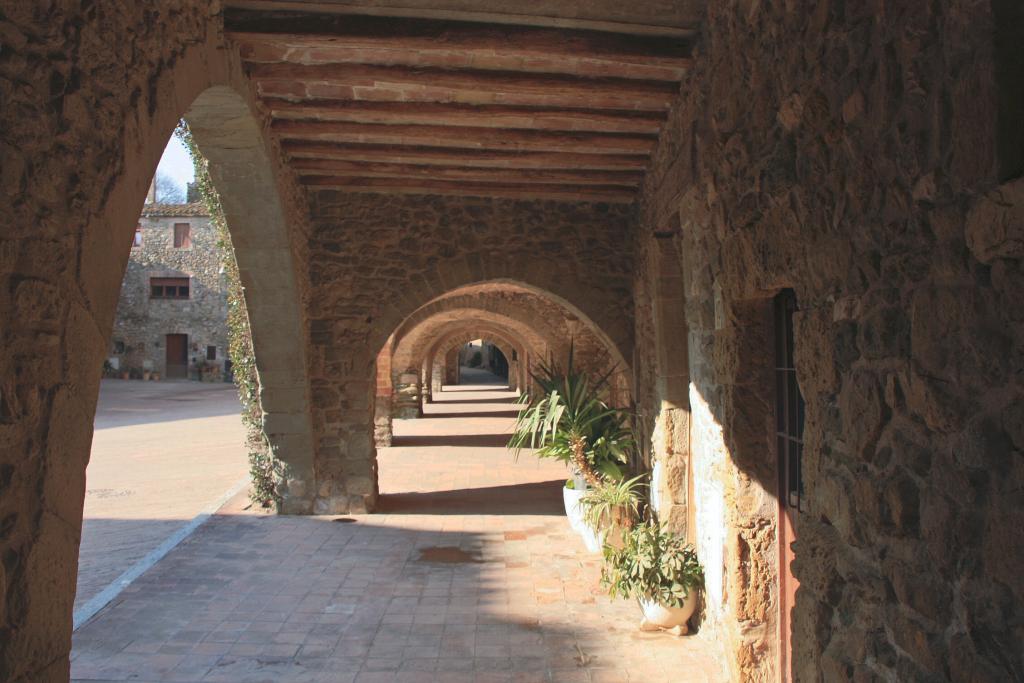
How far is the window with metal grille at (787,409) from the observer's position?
10.6ft

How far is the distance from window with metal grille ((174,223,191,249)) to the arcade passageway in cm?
2256

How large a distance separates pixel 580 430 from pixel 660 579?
1.92 metres

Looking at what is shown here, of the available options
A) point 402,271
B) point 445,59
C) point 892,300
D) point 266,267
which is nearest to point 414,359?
point 402,271

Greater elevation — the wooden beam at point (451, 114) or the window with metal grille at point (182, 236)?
the window with metal grille at point (182, 236)

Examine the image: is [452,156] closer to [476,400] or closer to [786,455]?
[786,455]

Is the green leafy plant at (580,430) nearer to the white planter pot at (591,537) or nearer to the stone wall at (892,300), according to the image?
the white planter pot at (591,537)

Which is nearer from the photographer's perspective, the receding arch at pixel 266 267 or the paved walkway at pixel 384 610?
the paved walkway at pixel 384 610

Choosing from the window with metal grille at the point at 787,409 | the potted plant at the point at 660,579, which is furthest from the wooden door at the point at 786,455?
the potted plant at the point at 660,579

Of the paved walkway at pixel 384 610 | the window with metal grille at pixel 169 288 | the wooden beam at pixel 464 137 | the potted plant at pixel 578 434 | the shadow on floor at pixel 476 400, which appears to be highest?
the window with metal grille at pixel 169 288

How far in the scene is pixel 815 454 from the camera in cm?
238

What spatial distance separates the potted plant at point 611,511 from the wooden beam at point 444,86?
97.7 inches

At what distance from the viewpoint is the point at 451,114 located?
487cm

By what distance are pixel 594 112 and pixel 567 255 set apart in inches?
77.2

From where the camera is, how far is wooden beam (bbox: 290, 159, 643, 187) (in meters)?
5.98
